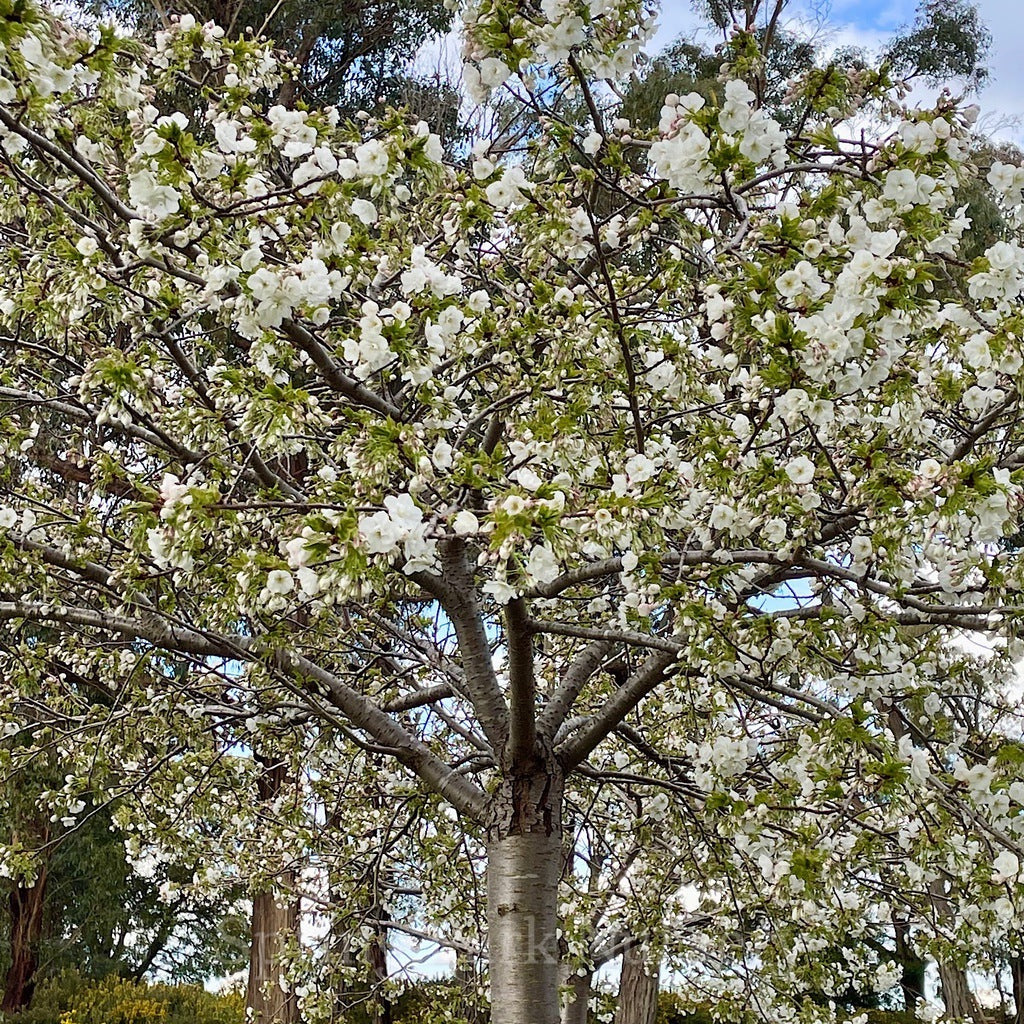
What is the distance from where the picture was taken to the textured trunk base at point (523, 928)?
11.7 feet

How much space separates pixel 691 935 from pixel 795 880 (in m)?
3.79

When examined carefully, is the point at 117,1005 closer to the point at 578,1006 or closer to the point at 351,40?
the point at 578,1006

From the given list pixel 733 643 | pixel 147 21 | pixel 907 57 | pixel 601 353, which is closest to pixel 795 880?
pixel 733 643

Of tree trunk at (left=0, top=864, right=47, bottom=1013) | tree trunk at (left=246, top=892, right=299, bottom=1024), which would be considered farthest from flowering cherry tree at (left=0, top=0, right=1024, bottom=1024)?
tree trunk at (left=0, top=864, right=47, bottom=1013)

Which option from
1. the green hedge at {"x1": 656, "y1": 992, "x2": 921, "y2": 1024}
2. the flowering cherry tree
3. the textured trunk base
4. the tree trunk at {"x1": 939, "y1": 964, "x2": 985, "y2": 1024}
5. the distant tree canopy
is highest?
the distant tree canopy

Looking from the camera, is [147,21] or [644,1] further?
[147,21]

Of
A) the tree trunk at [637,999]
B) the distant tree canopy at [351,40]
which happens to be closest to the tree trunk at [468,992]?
the tree trunk at [637,999]

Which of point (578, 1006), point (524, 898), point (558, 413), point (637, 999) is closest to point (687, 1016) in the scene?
point (637, 999)

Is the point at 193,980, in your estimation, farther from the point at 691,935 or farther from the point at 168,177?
the point at 168,177

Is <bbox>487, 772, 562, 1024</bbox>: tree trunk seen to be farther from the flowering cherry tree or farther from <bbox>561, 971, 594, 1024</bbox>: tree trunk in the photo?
<bbox>561, 971, 594, 1024</bbox>: tree trunk

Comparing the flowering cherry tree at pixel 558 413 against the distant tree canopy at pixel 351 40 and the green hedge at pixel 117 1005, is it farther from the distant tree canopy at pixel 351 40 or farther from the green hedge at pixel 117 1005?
the green hedge at pixel 117 1005

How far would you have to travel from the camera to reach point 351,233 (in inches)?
110

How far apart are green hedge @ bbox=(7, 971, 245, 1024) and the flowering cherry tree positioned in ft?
22.5

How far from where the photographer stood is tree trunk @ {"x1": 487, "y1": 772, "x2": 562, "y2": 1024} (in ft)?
11.7
